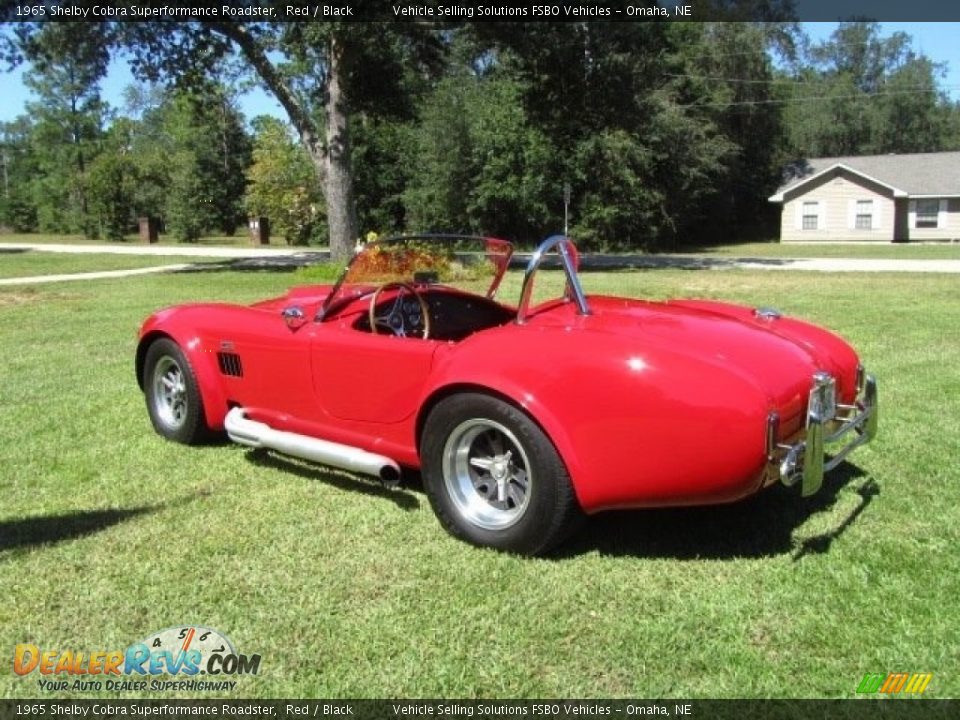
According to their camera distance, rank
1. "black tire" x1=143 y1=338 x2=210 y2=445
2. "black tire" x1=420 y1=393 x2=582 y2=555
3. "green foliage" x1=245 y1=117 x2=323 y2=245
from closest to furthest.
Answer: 1. "black tire" x1=420 y1=393 x2=582 y2=555
2. "black tire" x1=143 y1=338 x2=210 y2=445
3. "green foliage" x1=245 y1=117 x2=323 y2=245

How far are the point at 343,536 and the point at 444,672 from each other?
3.80 ft

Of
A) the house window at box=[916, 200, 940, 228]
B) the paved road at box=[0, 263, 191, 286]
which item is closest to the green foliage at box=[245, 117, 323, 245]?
the paved road at box=[0, 263, 191, 286]

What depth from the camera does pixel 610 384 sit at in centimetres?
302

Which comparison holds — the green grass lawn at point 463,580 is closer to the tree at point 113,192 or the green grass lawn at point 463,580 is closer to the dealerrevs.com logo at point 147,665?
the dealerrevs.com logo at point 147,665

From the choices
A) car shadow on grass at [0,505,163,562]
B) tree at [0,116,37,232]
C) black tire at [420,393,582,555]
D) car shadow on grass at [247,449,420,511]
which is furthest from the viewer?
tree at [0,116,37,232]

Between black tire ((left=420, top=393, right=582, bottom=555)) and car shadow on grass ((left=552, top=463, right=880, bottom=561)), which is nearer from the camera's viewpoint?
black tire ((left=420, top=393, right=582, bottom=555))

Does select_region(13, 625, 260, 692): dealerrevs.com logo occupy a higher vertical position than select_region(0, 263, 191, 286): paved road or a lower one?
lower

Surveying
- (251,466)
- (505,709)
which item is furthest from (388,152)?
(505,709)

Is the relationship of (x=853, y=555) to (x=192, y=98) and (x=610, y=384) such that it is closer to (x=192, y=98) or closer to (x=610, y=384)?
(x=610, y=384)

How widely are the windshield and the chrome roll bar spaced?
49cm

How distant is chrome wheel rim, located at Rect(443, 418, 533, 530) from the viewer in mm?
3391

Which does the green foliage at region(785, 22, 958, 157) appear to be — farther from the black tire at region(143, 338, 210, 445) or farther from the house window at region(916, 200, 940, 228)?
the black tire at region(143, 338, 210, 445)

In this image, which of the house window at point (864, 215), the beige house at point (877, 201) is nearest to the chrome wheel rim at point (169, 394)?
the beige house at point (877, 201)

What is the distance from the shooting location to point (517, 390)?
126 inches
